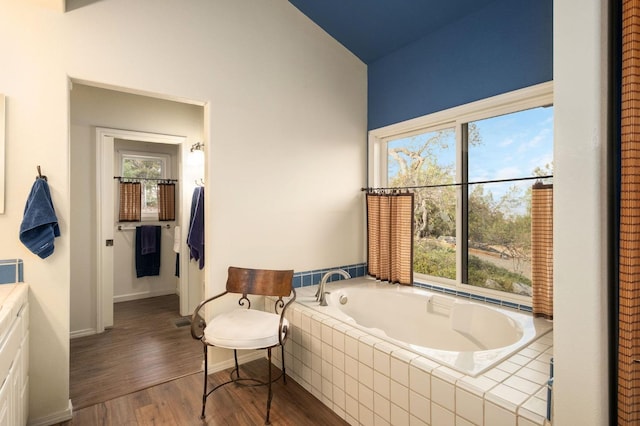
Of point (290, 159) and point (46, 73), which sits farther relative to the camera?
point (290, 159)

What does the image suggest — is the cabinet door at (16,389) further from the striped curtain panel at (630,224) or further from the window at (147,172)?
the window at (147,172)

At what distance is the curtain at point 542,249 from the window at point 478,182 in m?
0.14

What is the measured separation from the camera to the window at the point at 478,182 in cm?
235

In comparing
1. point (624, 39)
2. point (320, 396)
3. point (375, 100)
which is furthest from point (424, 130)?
point (320, 396)

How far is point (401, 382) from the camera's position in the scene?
65.3 inches

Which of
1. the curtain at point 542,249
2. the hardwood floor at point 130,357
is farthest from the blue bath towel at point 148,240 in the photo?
the curtain at point 542,249

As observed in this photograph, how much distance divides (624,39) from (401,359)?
4.86ft

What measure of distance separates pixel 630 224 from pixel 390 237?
7.16ft

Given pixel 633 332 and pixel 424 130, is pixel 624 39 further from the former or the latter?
pixel 424 130

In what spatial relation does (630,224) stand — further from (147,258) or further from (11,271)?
(147,258)

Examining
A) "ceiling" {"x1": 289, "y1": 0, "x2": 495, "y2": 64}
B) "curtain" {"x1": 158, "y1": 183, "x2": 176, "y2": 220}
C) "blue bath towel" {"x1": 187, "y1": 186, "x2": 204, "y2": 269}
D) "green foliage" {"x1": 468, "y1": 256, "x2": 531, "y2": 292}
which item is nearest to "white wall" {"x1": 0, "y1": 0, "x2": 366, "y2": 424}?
"ceiling" {"x1": 289, "y1": 0, "x2": 495, "y2": 64}

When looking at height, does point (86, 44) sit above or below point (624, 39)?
above

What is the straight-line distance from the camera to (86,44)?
2.12 m

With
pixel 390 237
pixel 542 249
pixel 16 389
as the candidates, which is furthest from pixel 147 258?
pixel 542 249
